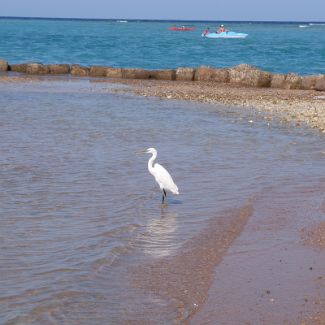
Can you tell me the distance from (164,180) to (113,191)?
0.83 meters

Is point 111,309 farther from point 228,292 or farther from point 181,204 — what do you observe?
point 181,204

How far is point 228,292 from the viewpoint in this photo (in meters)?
6.74

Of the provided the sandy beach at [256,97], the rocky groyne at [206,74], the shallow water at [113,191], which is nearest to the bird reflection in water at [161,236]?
the shallow water at [113,191]

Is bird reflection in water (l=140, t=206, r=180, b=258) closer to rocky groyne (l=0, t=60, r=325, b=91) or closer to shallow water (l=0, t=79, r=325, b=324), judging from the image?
shallow water (l=0, t=79, r=325, b=324)

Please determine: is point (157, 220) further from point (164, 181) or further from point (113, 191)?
point (113, 191)

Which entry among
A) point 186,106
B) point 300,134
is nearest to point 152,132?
point 300,134

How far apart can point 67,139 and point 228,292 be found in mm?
9161

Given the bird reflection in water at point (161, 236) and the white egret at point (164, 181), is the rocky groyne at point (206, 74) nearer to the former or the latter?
the white egret at point (164, 181)

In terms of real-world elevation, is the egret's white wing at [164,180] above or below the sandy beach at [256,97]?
above

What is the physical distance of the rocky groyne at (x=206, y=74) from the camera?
2808cm

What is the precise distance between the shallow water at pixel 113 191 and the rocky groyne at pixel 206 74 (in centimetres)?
783

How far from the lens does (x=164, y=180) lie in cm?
1061

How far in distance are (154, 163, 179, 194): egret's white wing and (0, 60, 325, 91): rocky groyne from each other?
17534 mm

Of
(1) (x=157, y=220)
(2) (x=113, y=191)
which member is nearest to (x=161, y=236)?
(1) (x=157, y=220)
